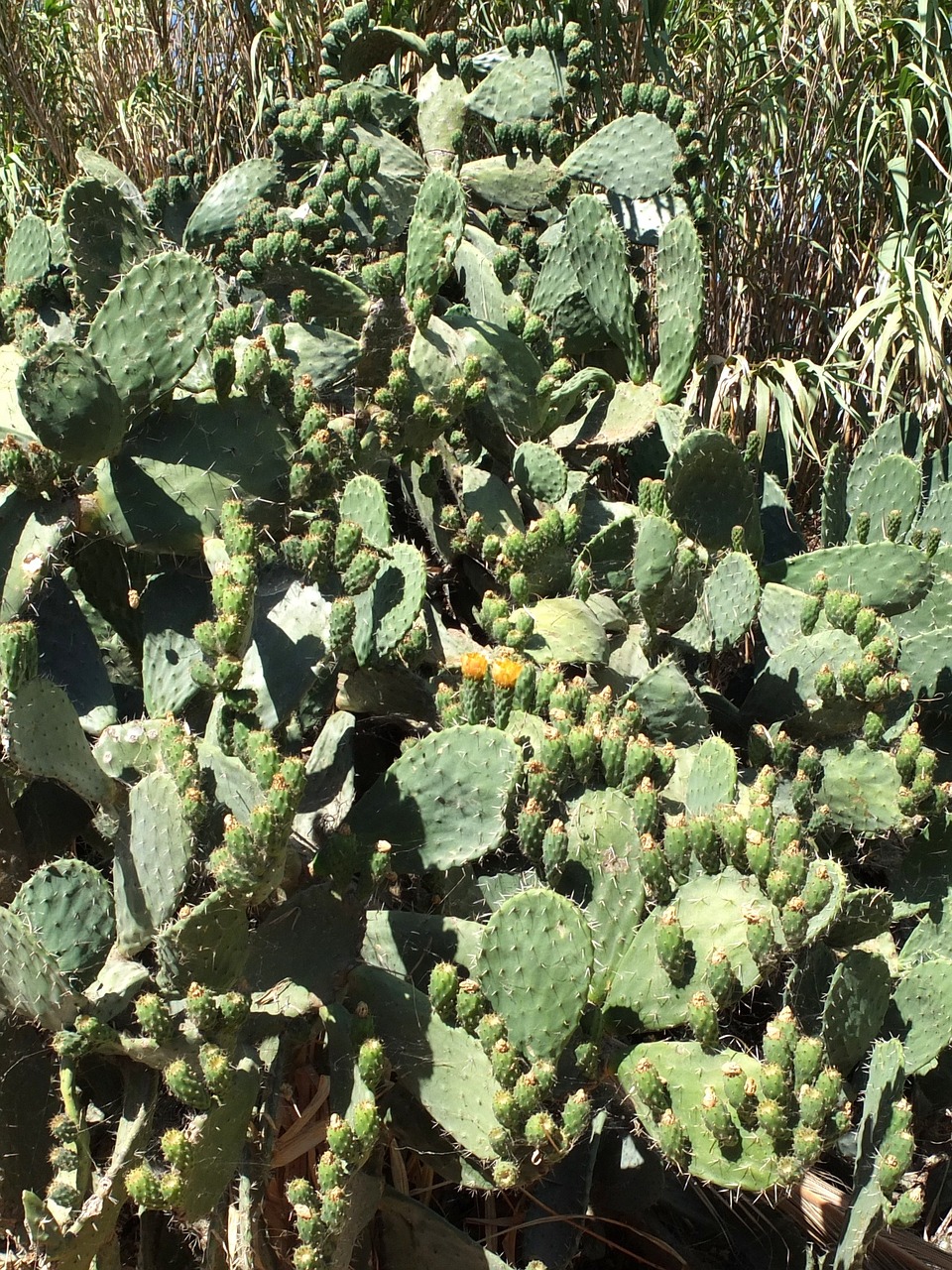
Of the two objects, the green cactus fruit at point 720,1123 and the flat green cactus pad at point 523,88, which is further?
the flat green cactus pad at point 523,88

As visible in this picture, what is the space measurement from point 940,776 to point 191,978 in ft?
5.50

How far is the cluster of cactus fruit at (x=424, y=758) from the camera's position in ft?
5.23

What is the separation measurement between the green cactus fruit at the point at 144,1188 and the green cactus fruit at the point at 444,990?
44 cm

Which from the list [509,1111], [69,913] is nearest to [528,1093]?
[509,1111]

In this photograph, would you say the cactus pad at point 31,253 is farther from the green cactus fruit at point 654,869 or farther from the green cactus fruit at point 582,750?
the green cactus fruit at point 654,869

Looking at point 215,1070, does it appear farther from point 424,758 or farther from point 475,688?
point 475,688

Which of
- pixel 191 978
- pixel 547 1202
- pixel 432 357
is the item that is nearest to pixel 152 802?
pixel 191 978

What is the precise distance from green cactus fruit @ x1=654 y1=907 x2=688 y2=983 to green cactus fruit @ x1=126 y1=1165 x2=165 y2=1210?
76cm

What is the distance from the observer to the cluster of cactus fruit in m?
1.59

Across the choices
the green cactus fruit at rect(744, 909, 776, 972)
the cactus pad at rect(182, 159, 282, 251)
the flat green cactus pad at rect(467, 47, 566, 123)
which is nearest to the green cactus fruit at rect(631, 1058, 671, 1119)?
the green cactus fruit at rect(744, 909, 776, 972)

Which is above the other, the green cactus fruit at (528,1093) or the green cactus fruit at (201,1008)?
the green cactus fruit at (201,1008)

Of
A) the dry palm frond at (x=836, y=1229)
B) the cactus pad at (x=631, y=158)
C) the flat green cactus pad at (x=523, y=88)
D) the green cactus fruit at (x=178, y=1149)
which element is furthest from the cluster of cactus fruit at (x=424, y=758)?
the flat green cactus pad at (x=523, y=88)

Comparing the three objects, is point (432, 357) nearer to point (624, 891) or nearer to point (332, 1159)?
point (624, 891)

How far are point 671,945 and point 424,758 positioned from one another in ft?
1.64
